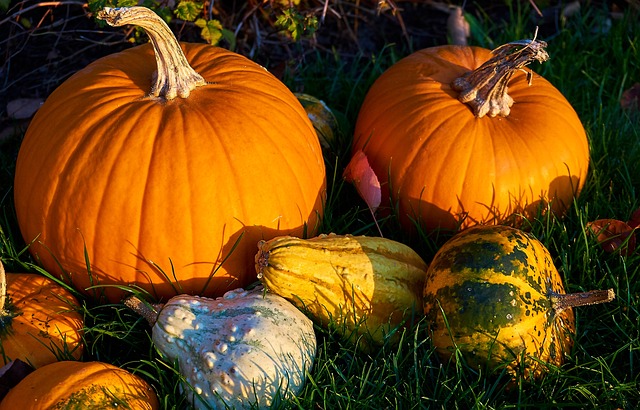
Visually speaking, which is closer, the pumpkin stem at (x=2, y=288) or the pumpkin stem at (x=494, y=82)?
the pumpkin stem at (x=2, y=288)

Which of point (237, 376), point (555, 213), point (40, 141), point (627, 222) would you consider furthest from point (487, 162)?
point (40, 141)

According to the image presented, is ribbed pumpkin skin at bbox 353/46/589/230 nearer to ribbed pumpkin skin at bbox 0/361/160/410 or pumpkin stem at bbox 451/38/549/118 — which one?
pumpkin stem at bbox 451/38/549/118

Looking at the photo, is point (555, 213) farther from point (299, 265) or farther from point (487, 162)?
point (299, 265)

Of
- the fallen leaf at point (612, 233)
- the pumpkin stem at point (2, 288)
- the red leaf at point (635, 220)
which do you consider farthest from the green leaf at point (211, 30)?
the red leaf at point (635, 220)

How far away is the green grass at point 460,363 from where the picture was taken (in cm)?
264

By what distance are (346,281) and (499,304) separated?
55 cm

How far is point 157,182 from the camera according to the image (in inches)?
107

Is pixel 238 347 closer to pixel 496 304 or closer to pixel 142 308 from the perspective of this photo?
pixel 142 308

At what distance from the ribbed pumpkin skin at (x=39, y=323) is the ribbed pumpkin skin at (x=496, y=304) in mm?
1347

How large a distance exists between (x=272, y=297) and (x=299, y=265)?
0.51ft

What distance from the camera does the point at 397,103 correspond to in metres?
3.36

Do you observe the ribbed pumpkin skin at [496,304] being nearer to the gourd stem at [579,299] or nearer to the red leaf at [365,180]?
the gourd stem at [579,299]

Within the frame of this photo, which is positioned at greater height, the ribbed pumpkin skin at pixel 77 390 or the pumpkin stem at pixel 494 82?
the pumpkin stem at pixel 494 82

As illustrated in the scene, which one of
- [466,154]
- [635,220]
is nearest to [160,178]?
[466,154]
